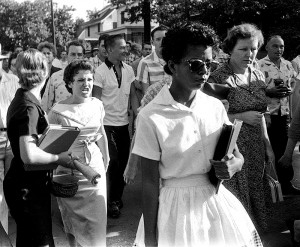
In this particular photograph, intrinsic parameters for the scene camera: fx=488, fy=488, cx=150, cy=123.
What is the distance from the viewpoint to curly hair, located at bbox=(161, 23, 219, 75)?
2570 mm

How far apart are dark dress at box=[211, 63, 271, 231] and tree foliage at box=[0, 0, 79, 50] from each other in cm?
5851

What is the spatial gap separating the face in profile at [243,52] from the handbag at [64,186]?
1.72 meters

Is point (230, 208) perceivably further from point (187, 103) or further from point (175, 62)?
point (175, 62)

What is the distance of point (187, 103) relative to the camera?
2646 millimetres

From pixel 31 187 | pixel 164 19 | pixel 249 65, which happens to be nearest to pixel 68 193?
pixel 31 187

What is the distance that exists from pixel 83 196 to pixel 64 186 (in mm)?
542

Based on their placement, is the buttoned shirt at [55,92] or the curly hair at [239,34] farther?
the buttoned shirt at [55,92]

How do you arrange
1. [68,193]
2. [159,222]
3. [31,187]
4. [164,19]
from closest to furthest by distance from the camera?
[159,222] < [31,187] < [68,193] < [164,19]

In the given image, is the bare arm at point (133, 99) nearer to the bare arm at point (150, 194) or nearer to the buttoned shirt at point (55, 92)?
the buttoned shirt at point (55, 92)

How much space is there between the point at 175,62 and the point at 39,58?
1.39m

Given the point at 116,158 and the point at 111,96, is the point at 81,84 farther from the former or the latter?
the point at 116,158

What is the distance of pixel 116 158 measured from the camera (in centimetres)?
603

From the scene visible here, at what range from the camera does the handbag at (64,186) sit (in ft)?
12.1

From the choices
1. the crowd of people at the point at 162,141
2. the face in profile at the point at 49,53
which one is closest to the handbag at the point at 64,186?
the crowd of people at the point at 162,141
